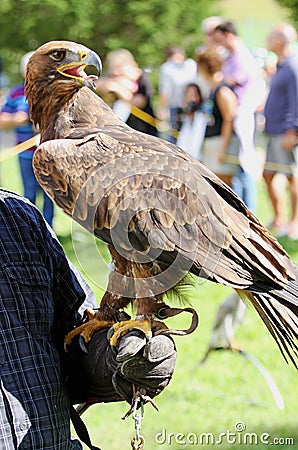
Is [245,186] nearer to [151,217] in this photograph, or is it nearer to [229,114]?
[229,114]

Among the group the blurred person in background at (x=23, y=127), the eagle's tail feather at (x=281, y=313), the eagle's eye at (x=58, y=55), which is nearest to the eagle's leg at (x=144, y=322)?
the eagle's tail feather at (x=281, y=313)

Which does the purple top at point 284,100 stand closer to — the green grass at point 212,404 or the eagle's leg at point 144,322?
the green grass at point 212,404

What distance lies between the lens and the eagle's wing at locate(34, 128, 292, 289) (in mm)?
2660

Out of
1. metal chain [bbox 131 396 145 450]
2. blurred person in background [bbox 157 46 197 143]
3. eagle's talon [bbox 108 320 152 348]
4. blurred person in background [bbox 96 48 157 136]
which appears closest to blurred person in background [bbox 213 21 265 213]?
blurred person in background [bbox 96 48 157 136]

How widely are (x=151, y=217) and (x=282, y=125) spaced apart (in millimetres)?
6111

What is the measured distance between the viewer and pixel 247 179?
7.66m

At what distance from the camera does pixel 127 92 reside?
839cm

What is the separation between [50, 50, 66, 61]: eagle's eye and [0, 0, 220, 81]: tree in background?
16.5 meters

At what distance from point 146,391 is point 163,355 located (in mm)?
122

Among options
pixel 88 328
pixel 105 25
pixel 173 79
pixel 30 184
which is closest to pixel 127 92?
pixel 30 184

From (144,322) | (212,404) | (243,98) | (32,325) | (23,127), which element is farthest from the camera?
(23,127)

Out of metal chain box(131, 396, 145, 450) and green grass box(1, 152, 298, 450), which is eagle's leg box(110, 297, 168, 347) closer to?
metal chain box(131, 396, 145, 450)

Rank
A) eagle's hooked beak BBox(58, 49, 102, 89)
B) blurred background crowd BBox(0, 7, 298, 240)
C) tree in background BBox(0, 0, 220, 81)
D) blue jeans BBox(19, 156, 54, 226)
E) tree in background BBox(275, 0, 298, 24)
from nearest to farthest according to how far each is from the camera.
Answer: eagle's hooked beak BBox(58, 49, 102, 89)
blurred background crowd BBox(0, 7, 298, 240)
blue jeans BBox(19, 156, 54, 226)
tree in background BBox(0, 0, 220, 81)
tree in background BBox(275, 0, 298, 24)

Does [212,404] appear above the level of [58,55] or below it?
below
